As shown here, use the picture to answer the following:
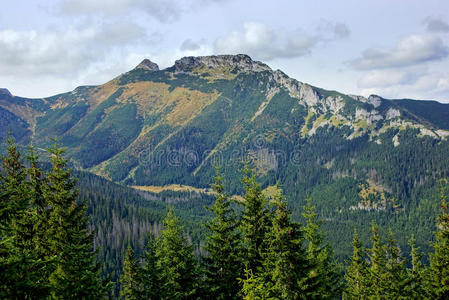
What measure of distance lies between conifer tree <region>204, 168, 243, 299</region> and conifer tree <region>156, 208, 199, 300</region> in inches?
80.3

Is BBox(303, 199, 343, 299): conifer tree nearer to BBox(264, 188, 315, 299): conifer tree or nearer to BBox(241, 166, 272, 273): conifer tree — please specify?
BBox(264, 188, 315, 299): conifer tree

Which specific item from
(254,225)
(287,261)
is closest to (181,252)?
(254,225)

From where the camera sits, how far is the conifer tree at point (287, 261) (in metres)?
23.4

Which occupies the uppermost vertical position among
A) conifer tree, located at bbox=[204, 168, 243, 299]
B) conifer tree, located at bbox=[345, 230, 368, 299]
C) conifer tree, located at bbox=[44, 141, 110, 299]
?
conifer tree, located at bbox=[44, 141, 110, 299]

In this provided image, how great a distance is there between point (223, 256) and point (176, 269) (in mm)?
4918

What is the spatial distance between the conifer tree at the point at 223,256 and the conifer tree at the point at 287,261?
4386 mm

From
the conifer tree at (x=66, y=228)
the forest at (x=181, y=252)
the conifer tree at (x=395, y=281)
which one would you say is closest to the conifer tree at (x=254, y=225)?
the forest at (x=181, y=252)

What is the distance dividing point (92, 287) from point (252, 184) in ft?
54.9

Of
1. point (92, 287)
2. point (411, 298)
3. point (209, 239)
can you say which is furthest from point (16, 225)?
point (411, 298)

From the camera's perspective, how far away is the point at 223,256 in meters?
28.8

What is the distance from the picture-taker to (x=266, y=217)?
28.6m

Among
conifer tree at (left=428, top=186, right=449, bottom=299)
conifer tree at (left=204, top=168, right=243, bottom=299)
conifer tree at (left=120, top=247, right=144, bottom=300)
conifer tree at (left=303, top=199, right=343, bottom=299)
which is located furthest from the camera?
conifer tree at (left=428, top=186, right=449, bottom=299)

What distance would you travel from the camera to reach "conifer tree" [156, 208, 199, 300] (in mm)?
29328

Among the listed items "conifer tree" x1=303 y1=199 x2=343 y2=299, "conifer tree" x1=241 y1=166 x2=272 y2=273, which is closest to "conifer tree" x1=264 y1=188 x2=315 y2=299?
"conifer tree" x1=303 y1=199 x2=343 y2=299
